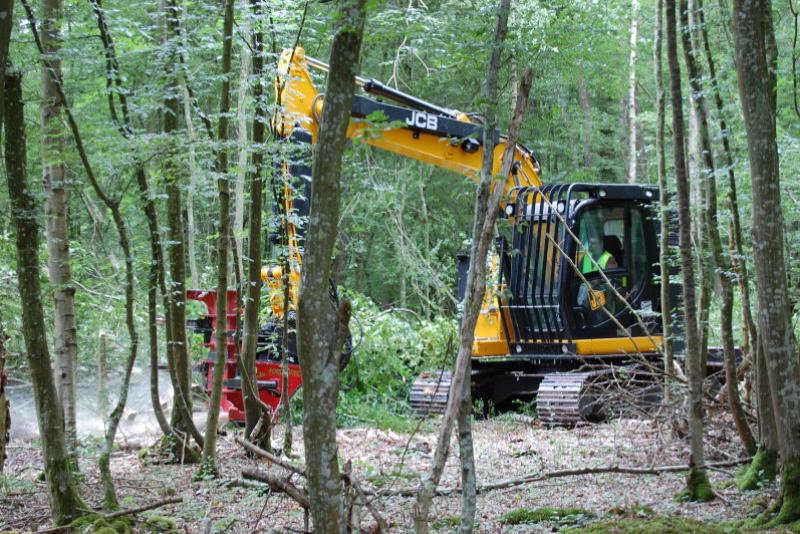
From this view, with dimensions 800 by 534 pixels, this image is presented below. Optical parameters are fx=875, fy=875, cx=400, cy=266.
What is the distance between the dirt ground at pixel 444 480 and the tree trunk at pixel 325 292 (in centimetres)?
66

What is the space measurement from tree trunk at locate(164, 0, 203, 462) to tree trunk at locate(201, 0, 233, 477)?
362mm

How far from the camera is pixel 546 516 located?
562 centimetres

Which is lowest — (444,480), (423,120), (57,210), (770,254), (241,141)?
(444,480)

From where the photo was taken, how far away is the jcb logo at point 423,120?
10.3 meters

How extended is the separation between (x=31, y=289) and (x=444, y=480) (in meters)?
3.69

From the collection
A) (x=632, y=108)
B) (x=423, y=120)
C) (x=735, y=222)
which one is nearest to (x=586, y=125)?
(x=632, y=108)

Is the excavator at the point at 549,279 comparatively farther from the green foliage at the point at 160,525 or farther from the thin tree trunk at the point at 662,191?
the green foliage at the point at 160,525

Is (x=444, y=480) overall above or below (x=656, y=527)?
below

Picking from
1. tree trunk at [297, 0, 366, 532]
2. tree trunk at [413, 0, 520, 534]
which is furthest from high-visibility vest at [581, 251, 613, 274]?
tree trunk at [297, 0, 366, 532]

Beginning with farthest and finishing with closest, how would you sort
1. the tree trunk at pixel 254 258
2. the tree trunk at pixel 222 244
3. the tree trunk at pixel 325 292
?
1. the tree trunk at pixel 254 258
2. the tree trunk at pixel 222 244
3. the tree trunk at pixel 325 292

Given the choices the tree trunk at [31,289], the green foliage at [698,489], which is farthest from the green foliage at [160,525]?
the green foliage at [698,489]

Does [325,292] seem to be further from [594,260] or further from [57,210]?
[594,260]

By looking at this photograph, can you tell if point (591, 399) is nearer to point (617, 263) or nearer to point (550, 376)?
point (550, 376)

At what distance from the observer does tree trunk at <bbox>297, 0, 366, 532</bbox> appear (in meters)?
3.51
